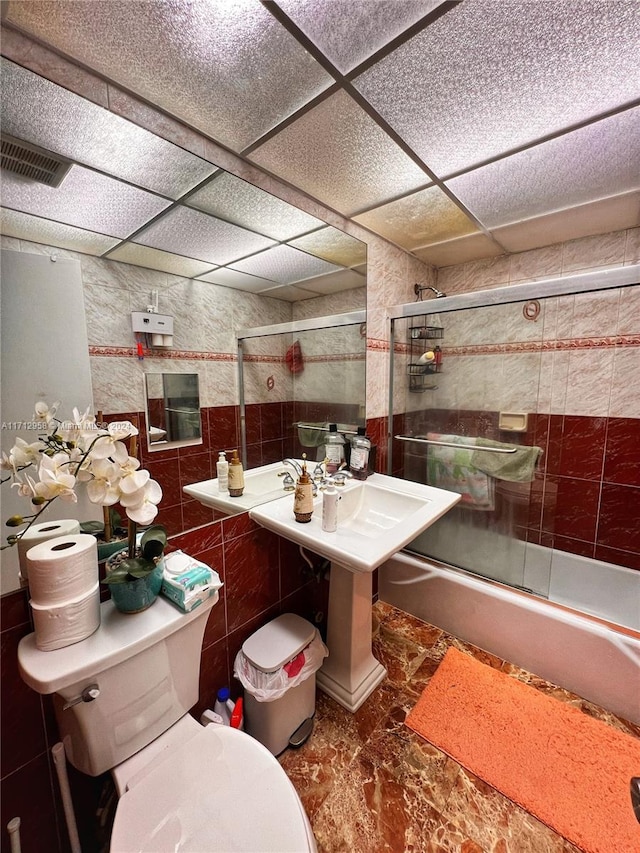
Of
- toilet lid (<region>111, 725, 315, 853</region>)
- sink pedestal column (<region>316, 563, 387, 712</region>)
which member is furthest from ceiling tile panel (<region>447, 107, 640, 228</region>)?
toilet lid (<region>111, 725, 315, 853</region>)

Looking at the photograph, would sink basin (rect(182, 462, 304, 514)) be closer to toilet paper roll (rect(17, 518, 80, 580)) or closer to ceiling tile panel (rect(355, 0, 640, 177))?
toilet paper roll (rect(17, 518, 80, 580))

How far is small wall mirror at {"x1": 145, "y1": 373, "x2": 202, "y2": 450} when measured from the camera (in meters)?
1.02

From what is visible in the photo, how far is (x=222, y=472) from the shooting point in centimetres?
126

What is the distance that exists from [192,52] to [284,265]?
2.25 feet

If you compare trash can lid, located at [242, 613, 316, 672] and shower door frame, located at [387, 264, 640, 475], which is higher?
shower door frame, located at [387, 264, 640, 475]

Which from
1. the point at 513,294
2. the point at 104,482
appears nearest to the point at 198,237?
the point at 104,482

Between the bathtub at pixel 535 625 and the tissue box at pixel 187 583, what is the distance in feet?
4.52

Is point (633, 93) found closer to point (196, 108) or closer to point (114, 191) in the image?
point (196, 108)

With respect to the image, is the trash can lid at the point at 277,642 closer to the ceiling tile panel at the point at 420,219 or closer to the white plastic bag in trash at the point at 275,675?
the white plastic bag in trash at the point at 275,675

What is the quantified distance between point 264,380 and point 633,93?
1.50 meters

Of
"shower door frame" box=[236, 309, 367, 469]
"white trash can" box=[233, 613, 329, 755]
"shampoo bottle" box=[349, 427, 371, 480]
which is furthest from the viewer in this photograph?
"shampoo bottle" box=[349, 427, 371, 480]

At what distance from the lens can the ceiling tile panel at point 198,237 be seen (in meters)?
1.06

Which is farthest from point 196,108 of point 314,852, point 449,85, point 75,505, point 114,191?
point 314,852

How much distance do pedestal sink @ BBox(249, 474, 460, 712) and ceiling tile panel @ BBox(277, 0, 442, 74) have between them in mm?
1414
